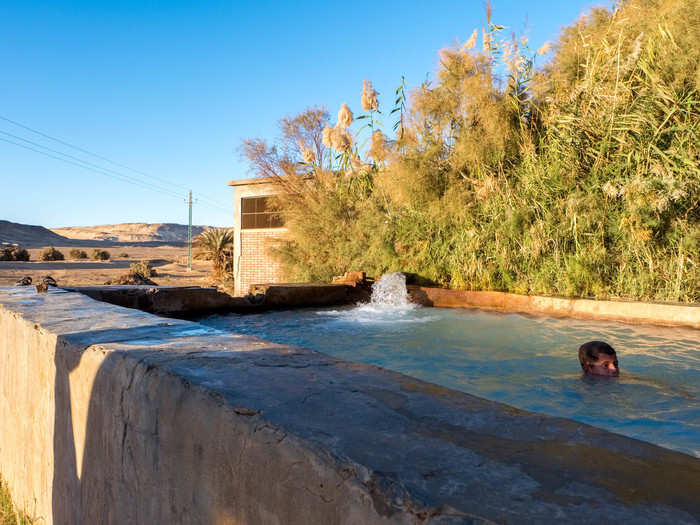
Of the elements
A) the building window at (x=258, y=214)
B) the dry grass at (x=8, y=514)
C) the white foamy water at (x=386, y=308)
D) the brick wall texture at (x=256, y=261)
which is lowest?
the dry grass at (x=8, y=514)

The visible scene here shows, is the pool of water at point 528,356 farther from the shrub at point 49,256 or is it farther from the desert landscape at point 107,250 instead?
the shrub at point 49,256

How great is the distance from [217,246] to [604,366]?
50.8 feet

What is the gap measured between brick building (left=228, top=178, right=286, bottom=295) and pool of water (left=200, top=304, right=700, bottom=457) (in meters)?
6.26

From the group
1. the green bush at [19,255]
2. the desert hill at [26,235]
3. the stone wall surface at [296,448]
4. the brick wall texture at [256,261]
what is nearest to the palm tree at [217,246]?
the brick wall texture at [256,261]

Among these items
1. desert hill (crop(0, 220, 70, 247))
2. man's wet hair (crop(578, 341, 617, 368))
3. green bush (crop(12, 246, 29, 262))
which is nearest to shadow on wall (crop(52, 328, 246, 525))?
man's wet hair (crop(578, 341, 617, 368))

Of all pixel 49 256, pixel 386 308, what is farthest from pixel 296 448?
pixel 49 256

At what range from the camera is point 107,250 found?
142 ft

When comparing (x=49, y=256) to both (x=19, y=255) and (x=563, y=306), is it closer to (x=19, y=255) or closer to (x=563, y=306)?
(x=19, y=255)

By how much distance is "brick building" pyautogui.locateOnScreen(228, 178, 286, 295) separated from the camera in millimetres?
13016

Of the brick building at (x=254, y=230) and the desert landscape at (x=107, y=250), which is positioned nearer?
the brick building at (x=254, y=230)

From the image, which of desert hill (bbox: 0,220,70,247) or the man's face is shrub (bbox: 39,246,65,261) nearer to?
desert hill (bbox: 0,220,70,247)

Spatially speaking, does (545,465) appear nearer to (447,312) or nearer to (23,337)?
(23,337)

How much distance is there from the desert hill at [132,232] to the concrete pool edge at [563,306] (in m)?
73.8

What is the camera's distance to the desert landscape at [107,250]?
18.6 metres
